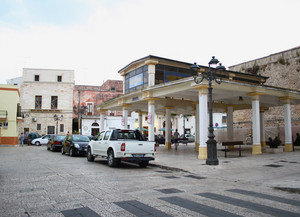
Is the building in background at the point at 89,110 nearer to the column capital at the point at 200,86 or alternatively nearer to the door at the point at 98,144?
the door at the point at 98,144

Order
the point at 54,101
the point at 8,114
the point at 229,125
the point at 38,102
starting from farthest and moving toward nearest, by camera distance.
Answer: the point at 54,101 < the point at 38,102 < the point at 8,114 < the point at 229,125

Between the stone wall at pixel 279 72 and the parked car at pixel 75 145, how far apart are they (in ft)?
88.3

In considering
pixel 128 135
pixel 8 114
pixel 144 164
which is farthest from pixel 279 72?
pixel 8 114

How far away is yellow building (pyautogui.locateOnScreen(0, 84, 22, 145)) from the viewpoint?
3391 centimetres

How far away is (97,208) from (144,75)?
17542 millimetres

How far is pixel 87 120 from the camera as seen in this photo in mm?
50469

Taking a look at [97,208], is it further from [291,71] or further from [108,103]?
[291,71]

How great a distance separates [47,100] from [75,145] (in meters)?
31.2

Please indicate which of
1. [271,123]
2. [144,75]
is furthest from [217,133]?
[144,75]

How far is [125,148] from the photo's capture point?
12.5 m

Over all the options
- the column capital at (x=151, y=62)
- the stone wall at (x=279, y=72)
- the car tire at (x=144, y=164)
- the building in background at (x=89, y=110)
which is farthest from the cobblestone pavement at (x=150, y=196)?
the building in background at (x=89, y=110)

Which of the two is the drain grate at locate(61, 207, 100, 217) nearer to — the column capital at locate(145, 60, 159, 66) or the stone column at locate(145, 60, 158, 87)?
the stone column at locate(145, 60, 158, 87)

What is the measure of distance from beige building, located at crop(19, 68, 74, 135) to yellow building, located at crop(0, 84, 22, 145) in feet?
35.7

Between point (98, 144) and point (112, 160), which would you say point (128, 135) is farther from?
point (98, 144)
